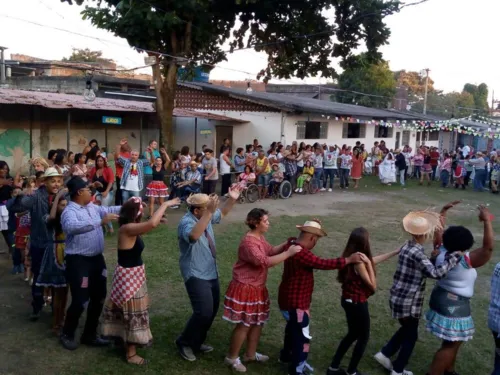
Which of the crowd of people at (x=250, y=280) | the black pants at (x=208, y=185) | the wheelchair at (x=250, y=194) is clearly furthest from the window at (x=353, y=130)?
the crowd of people at (x=250, y=280)

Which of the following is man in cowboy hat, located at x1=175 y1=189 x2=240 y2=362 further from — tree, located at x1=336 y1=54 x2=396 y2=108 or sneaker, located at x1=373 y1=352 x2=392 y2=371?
tree, located at x1=336 y1=54 x2=396 y2=108

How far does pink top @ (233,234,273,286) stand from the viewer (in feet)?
14.2

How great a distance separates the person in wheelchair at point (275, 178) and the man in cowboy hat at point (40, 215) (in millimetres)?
10427

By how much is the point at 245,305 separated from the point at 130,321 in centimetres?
101

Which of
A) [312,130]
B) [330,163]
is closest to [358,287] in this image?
[330,163]

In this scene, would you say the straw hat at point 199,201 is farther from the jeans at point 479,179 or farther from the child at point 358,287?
the jeans at point 479,179

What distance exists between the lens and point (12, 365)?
4.59 m

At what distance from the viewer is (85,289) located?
480 centimetres

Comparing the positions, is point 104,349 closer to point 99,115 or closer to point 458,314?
point 458,314

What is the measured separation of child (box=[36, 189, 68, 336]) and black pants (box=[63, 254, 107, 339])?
0.35 meters

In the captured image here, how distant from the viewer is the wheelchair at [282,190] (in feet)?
51.4

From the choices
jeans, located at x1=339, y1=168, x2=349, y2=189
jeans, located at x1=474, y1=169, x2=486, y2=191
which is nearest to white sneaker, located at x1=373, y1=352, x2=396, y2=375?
jeans, located at x1=339, y1=168, x2=349, y2=189

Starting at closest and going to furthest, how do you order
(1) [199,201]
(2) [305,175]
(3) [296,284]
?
(3) [296,284] < (1) [199,201] < (2) [305,175]

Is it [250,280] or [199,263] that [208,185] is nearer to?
[199,263]
